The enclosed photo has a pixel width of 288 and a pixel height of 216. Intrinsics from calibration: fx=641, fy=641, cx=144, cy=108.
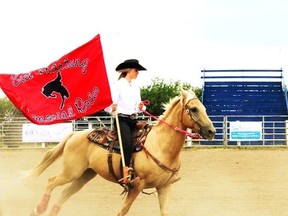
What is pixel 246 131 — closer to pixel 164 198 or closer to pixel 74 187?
pixel 74 187

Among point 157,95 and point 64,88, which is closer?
point 64,88

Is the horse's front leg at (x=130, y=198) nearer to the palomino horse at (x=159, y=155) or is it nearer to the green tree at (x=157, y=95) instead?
the palomino horse at (x=159, y=155)

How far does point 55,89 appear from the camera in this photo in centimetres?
764

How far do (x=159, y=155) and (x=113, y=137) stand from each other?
0.67 metres

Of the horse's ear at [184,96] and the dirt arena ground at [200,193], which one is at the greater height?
the horse's ear at [184,96]

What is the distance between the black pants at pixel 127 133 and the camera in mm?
7195

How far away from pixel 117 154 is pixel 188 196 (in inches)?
144

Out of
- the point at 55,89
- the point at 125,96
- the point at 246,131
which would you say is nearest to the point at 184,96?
the point at 125,96

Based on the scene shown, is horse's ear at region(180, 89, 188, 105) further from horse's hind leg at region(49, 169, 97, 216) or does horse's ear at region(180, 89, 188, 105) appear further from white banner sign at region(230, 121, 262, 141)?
white banner sign at region(230, 121, 262, 141)

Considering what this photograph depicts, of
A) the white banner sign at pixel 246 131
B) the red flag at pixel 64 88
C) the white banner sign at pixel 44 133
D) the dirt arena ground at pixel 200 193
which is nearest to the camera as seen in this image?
the red flag at pixel 64 88

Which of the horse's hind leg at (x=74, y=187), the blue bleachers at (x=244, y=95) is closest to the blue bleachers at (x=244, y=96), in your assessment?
the blue bleachers at (x=244, y=95)

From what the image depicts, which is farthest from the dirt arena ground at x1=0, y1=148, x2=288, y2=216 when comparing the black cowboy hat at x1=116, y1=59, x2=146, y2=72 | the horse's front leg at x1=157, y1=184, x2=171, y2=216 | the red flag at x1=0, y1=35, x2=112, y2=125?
the black cowboy hat at x1=116, y1=59, x2=146, y2=72

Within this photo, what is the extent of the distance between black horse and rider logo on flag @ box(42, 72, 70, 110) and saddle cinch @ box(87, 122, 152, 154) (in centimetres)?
57

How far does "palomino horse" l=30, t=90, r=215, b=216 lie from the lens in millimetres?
6992
